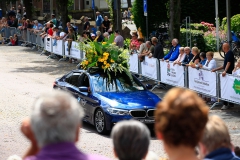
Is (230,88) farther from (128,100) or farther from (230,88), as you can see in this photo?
(128,100)

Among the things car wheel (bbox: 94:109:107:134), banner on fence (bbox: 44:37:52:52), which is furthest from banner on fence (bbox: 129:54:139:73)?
banner on fence (bbox: 44:37:52:52)

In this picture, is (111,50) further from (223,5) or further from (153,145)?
(223,5)

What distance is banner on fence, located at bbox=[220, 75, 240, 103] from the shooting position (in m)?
17.3

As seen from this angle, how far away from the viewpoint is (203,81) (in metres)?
19.1

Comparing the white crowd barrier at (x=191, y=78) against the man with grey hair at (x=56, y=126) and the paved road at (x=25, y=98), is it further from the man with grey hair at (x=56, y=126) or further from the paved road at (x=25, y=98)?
the man with grey hair at (x=56, y=126)

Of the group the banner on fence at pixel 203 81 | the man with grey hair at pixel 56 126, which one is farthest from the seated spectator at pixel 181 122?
the banner on fence at pixel 203 81

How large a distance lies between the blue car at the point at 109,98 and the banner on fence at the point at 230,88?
2.34m

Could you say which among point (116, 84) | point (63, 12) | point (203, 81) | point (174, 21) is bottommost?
point (203, 81)

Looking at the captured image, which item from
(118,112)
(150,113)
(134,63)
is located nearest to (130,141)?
(118,112)

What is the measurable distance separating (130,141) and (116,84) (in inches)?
492

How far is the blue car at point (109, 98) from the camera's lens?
50.2ft

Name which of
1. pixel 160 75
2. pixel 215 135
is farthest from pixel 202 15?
pixel 215 135

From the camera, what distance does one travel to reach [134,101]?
15.6m

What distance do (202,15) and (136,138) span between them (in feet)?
124
